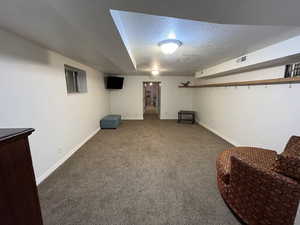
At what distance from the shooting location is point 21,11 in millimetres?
1208

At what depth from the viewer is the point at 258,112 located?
110 inches

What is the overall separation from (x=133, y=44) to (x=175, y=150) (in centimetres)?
252

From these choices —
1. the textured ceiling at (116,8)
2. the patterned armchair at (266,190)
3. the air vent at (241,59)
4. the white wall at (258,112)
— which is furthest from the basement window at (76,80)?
the white wall at (258,112)

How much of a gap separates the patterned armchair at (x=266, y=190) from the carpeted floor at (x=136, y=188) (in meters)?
0.25

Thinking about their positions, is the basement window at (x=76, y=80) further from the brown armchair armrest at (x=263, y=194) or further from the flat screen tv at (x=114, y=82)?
the brown armchair armrest at (x=263, y=194)

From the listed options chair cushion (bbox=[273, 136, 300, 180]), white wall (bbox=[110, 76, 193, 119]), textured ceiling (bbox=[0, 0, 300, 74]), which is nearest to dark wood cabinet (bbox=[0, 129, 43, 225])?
textured ceiling (bbox=[0, 0, 300, 74])

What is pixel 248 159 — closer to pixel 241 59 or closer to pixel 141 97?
pixel 241 59

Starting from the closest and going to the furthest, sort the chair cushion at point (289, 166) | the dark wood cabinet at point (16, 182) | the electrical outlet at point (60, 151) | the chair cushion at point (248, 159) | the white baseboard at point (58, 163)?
the dark wood cabinet at point (16, 182)
the chair cushion at point (289, 166)
the chair cushion at point (248, 159)
the white baseboard at point (58, 163)
the electrical outlet at point (60, 151)

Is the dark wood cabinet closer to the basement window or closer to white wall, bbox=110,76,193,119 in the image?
the basement window

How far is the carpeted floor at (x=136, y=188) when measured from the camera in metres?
1.54

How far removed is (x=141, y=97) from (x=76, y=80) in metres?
→ 3.36

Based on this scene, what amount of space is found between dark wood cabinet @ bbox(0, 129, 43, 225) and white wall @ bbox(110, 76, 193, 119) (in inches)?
229

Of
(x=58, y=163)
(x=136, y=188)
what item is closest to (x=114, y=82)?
(x=58, y=163)

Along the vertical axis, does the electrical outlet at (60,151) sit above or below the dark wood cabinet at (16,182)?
below
